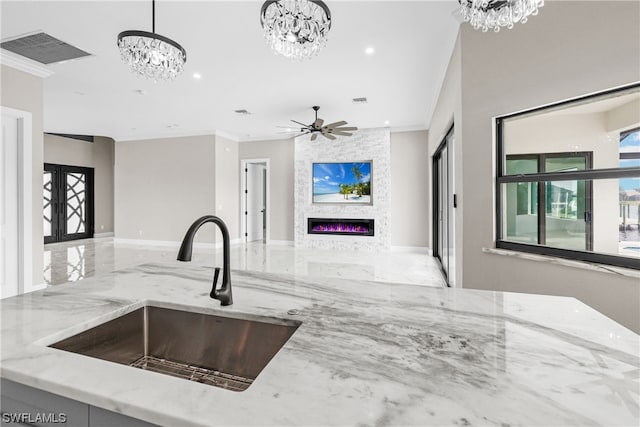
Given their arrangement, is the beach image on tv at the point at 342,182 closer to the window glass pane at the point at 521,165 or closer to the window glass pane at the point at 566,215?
the window glass pane at the point at 521,165

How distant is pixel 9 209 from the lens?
12.3ft

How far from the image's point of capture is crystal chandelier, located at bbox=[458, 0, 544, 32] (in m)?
1.36

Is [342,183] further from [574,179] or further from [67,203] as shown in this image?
[67,203]

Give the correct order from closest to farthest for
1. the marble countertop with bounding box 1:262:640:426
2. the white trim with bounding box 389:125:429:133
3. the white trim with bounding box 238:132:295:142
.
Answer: the marble countertop with bounding box 1:262:640:426 → the white trim with bounding box 389:125:429:133 → the white trim with bounding box 238:132:295:142

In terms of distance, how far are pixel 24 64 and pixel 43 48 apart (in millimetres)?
559

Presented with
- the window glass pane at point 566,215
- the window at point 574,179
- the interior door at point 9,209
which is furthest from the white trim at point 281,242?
the window glass pane at point 566,215

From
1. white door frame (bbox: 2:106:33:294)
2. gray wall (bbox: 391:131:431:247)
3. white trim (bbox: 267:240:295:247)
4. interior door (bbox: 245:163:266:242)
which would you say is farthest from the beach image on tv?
white door frame (bbox: 2:106:33:294)

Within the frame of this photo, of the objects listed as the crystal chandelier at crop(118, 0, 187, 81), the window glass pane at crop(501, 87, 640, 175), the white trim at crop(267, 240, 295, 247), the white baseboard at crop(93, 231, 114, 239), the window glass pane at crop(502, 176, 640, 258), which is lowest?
the white trim at crop(267, 240, 295, 247)

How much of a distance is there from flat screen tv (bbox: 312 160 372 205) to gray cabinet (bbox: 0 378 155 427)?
7.13 m

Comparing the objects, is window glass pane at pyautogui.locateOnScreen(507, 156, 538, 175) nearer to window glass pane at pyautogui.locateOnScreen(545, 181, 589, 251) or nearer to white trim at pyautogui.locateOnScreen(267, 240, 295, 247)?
window glass pane at pyautogui.locateOnScreen(545, 181, 589, 251)

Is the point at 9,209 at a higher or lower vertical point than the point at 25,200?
lower

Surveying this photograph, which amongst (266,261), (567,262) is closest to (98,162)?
(266,261)

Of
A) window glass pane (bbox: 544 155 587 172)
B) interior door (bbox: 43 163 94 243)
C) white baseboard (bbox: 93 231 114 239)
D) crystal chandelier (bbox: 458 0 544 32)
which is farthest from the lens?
white baseboard (bbox: 93 231 114 239)

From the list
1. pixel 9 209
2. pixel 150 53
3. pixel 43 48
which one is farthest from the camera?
pixel 9 209
